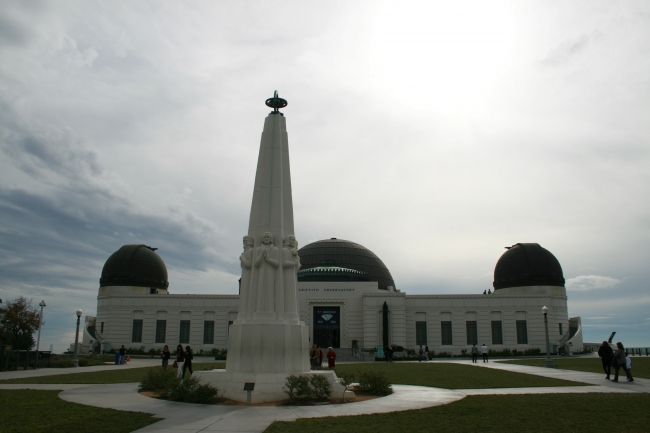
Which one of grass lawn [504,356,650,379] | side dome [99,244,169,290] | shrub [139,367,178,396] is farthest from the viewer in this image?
side dome [99,244,169,290]

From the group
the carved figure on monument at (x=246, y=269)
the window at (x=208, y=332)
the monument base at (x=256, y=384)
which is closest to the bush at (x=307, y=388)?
the monument base at (x=256, y=384)

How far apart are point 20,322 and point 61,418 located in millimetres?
42574

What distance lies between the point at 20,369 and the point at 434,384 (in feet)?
77.2

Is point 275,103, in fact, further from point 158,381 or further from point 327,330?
point 327,330

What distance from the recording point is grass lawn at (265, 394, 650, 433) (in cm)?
949

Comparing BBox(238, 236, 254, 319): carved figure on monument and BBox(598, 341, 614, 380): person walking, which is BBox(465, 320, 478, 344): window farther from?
BBox(238, 236, 254, 319): carved figure on monument

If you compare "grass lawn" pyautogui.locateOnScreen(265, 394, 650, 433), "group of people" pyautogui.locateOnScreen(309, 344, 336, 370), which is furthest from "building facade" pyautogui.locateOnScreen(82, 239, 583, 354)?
"grass lawn" pyautogui.locateOnScreen(265, 394, 650, 433)

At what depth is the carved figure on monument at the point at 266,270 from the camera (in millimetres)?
15711

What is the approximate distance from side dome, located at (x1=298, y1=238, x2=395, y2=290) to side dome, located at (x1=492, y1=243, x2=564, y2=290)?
1524cm

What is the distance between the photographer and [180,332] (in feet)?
169

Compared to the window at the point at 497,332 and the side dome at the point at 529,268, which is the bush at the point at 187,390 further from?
the side dome at the point at 529,268

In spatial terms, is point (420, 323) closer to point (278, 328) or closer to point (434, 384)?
point (434, 384)

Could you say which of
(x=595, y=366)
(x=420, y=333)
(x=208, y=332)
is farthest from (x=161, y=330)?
(x=595, y=366)

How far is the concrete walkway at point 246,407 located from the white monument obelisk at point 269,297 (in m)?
A: 1.68
